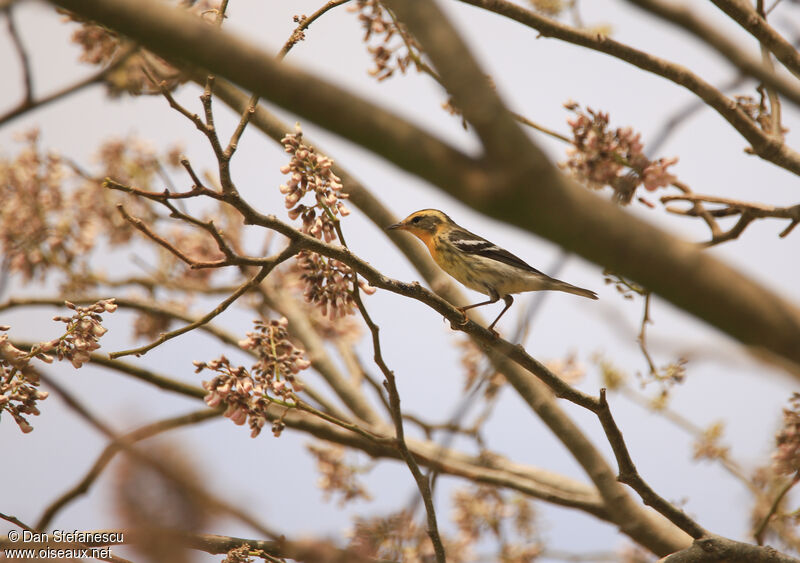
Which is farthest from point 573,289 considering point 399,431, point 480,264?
point 399,431

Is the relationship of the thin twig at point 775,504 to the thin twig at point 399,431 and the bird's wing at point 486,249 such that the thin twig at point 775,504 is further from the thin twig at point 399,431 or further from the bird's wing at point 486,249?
the bird's wing at point 486,249

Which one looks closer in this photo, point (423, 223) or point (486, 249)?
point (486, 249)

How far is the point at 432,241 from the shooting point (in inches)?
304

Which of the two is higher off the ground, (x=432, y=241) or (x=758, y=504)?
(x=432, y=241)

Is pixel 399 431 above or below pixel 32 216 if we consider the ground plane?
below

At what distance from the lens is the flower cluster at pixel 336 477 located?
25.8 feet

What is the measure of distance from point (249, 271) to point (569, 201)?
686 cm

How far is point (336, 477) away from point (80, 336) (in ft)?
15.9

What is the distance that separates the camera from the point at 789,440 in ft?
13.9

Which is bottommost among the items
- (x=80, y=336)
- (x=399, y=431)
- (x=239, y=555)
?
(x=239, y=555)

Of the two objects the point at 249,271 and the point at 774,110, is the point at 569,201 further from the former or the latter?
the point at 249,271

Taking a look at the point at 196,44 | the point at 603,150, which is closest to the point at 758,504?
the point at 603,150

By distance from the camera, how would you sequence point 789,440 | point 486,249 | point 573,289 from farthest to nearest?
point 486,249 → point 573,289 → point 789,440

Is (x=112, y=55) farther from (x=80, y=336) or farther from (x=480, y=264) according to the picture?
(x=480, y=264)
